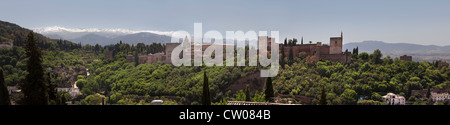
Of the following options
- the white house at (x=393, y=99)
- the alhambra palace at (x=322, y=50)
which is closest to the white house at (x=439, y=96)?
the white house at (x=393, y=99)

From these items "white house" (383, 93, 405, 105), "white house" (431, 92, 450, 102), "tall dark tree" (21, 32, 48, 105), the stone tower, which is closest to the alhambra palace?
the stone tower

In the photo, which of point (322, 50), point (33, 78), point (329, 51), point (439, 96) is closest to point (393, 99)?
point (439, 96)

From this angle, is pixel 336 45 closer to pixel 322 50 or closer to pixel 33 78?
pixel 322 50

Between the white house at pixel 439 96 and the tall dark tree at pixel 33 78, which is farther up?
the tall dark tree at pixel 33 78

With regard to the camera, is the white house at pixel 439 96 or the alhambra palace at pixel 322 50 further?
the alhambra palace at pixel 322 50

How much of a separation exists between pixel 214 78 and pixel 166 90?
20.1 feet

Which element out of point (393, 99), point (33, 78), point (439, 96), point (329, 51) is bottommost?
point (393, 99)

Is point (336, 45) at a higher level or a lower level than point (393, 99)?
higher

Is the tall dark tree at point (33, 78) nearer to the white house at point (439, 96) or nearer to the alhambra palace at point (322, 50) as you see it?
the alhambra palace at point (322, 50)

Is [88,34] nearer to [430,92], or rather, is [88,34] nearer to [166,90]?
[166,90]
